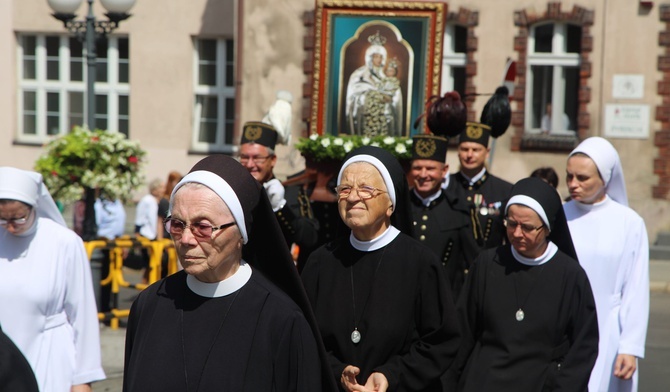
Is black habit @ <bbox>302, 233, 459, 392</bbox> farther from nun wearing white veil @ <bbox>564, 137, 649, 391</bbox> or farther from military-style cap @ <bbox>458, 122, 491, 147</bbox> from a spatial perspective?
military-style cap @ <bbox>458, 122, 491, 147</bbox>

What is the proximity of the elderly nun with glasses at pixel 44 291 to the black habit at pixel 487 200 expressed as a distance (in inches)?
106

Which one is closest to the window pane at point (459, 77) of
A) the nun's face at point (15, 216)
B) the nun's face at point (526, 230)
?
the nun's face at point (526, 230)

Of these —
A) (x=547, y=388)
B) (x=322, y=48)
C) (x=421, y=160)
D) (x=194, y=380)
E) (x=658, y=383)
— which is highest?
(x=322, y=48)

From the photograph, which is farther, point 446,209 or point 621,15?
point 621,15

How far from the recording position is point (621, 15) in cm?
2000

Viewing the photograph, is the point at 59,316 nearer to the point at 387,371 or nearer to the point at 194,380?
the point at 387,371

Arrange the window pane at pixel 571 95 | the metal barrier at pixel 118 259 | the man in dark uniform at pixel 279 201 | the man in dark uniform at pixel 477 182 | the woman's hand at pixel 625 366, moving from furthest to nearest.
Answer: the window pane at pixel 571 95, the metal barrier at pixel 118 259, the man in dark uniform at pixel 477 182, the man in dark uniform at pixel 279 201, the woman's hand at pixel 625 366

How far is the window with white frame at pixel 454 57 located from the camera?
2139 centimetres

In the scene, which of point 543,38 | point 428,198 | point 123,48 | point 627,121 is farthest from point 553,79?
point 428,198

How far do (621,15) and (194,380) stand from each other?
17.5 meters

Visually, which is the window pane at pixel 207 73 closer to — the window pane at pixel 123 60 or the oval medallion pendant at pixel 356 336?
the window pane at pixel 123 60

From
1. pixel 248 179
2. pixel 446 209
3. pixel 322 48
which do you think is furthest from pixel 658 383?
pixel 248 179

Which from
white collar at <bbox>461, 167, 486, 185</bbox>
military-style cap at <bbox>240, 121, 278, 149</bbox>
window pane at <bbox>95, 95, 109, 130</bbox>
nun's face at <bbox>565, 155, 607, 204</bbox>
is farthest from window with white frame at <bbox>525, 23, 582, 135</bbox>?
nun's face at <bbox>565, 155, 607, 204</bbox>

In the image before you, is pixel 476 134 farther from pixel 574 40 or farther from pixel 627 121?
pixel 574 40
